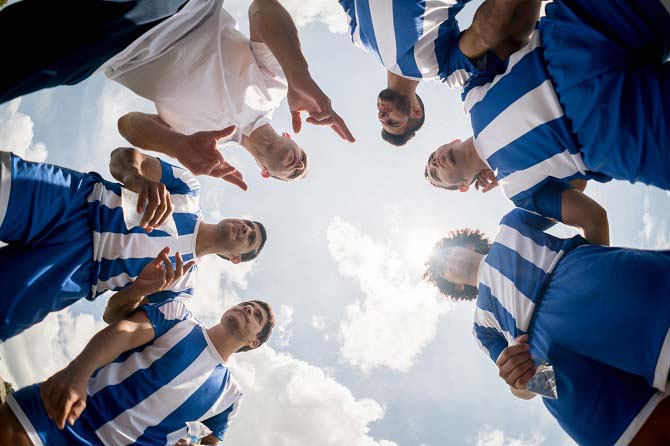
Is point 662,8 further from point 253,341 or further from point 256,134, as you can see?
point 253,341

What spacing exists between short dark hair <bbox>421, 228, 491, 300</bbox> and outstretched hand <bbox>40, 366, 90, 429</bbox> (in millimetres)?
3373

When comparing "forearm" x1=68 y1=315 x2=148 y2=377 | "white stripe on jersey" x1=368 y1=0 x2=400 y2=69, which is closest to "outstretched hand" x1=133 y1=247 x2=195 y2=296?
"forearm" x1=68 y1=315 x2=148 y2=377

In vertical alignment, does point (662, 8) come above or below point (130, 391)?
above

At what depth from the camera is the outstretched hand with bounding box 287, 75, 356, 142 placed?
2.25m

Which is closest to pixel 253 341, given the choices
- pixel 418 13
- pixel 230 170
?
pixel 230 170

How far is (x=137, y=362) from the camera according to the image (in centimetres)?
312

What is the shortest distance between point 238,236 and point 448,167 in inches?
96.1

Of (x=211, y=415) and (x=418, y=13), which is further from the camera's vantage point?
(x=211, y=415)

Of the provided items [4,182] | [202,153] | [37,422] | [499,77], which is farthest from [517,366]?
[4,182]

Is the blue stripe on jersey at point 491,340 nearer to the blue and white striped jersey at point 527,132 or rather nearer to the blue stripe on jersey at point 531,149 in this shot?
the blue and white striped jersey at point 527,132

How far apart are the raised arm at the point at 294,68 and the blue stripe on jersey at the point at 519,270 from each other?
1468 millimetres

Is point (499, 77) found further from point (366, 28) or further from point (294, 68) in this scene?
point (294, 68)

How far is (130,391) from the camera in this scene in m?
3.00

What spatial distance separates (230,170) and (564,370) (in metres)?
2.65
